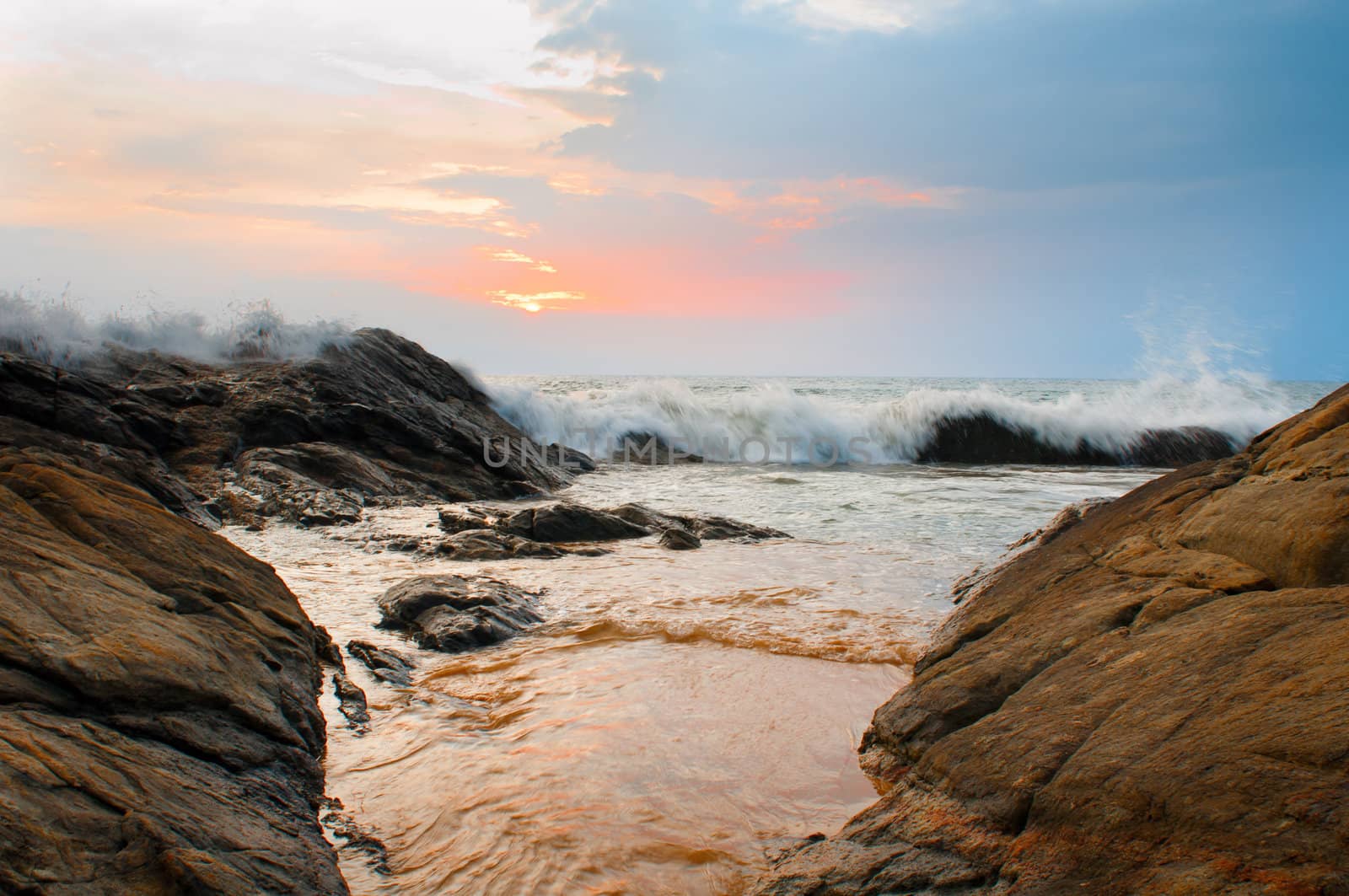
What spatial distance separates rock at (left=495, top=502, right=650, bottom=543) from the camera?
27.5 ft

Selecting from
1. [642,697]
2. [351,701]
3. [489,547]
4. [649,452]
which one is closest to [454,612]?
[351,701]

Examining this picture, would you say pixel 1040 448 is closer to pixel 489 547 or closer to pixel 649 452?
pixel 649 452

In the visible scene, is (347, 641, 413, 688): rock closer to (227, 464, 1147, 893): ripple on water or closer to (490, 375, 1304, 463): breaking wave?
(227, 464, 1147, 893): ripple on water

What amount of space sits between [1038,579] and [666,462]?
14.5 meters

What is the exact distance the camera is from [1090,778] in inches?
77.7

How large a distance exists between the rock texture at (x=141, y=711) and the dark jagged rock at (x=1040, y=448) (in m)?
18.1

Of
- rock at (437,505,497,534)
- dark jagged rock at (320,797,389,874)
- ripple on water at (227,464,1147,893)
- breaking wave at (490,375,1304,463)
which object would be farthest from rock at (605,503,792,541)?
breaking wave at (490,375,1304,463)

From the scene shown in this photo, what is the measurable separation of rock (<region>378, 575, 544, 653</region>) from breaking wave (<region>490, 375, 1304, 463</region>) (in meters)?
12.4

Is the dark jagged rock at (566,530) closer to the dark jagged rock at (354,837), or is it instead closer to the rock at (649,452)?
the dark jagged rock at (354,837)

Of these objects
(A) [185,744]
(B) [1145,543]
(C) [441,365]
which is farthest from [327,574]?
(C) [441,365]

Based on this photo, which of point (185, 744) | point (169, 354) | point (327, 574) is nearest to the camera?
point (185, 744)

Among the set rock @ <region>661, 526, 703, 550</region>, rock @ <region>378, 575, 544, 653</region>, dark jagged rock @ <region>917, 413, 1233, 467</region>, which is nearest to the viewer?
rock @ <region>378, 575, 544, 653</region>

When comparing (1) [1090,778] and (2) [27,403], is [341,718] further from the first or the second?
(2) [27,403]

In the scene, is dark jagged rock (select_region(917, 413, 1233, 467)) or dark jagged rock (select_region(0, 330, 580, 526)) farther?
dark jagged rock (select_region(917, 413, 1233, 467))
